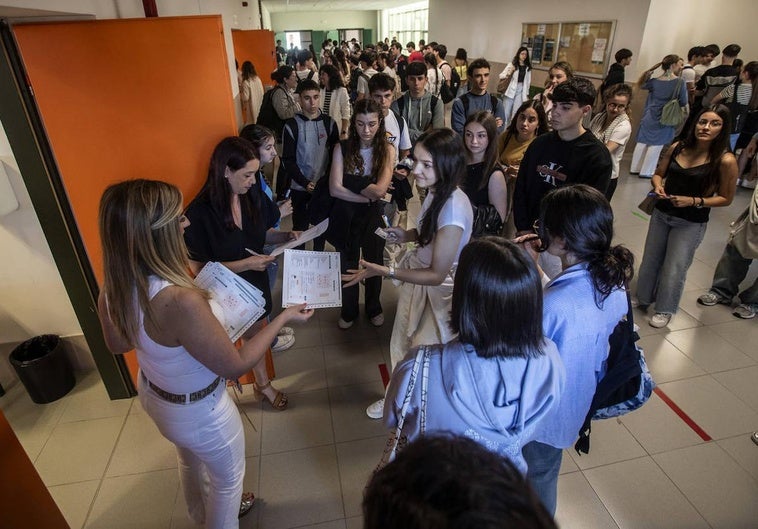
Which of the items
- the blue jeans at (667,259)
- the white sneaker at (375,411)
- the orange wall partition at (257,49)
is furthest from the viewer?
the orange wall partition at (257,49)

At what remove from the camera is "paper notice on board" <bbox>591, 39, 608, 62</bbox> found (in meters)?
7.84

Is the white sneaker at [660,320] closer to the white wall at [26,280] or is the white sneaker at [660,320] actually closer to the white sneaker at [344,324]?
the white sneaker at [344,324]

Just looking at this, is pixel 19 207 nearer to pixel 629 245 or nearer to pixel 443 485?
pixel 443 485

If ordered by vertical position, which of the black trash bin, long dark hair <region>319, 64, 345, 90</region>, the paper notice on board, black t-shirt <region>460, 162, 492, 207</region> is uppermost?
the paper notice on board

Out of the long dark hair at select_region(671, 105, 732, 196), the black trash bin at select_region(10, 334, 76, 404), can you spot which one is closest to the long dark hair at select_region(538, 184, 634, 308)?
the long dark hair at select_region(671, 105, 732, 196)

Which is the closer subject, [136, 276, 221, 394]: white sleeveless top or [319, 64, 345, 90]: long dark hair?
[136, 276, 221, 394]: white sleeveless top

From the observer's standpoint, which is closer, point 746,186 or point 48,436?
point 48,436

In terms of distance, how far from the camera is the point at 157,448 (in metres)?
2.56

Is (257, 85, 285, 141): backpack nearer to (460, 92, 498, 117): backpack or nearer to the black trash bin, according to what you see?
(460, 92, 498, 117): backpack

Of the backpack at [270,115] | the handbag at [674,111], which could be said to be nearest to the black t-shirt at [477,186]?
the backpack at [270,115]

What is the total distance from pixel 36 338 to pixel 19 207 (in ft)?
2.96

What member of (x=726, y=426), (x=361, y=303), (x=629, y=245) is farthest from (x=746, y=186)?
(x=361, y=303)

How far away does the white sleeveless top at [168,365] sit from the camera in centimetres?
139

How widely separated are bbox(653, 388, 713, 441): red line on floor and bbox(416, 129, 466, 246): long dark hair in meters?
2.02
